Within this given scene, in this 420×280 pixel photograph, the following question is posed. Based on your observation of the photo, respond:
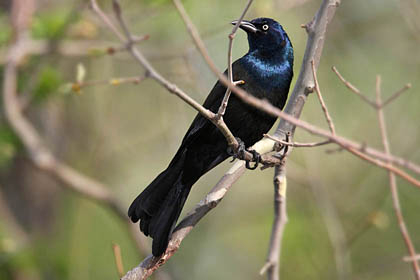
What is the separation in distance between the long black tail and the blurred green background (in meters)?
1.82

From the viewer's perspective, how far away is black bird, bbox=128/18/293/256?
3619mm

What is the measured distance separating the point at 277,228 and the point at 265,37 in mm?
2048

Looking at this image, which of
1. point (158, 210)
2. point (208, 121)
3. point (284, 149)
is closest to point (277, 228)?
point (284, 149)

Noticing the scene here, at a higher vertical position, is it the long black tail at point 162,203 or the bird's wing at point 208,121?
the bird's wing at point 208,121

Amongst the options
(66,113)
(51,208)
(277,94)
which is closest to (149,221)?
(277,94)

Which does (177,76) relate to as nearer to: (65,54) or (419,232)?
(65,54)

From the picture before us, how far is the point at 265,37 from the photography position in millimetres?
4254

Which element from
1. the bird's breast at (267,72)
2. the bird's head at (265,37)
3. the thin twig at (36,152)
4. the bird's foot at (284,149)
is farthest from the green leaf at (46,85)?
the bird's foot at (284,149)

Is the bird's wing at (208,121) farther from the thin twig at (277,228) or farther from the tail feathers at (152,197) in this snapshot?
the thin twig at (277,228)

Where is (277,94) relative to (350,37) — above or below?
above

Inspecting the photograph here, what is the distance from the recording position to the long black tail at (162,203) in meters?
3.42

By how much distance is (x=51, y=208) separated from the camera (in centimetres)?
748

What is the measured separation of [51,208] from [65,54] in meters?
2.41

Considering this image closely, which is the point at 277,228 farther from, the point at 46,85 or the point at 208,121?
the point at 46,85
